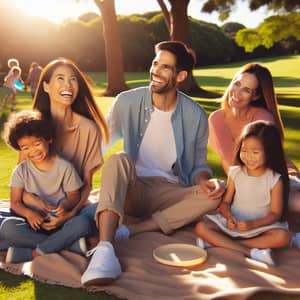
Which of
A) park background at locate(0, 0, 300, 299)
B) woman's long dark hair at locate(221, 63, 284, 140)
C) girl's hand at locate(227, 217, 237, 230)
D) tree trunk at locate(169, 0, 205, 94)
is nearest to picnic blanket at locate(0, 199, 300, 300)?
girl's hand at locate(227, 217, 237, 230)

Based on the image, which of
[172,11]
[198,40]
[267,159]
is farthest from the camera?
[198,40]

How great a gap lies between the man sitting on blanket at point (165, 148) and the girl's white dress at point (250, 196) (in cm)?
13

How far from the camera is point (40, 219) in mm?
3408

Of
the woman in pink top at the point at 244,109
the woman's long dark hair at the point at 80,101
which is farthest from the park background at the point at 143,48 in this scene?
the woman's long dark hair at the point at 80,101

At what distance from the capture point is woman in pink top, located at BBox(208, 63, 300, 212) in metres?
4.06

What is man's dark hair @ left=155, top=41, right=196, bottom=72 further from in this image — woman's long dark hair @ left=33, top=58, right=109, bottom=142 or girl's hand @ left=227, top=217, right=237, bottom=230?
girl's hand @ left=227, top=217, right=237, bottom=230

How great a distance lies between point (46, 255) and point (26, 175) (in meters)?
0.56

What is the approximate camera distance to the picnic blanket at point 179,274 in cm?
284

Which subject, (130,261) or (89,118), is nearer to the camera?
(130,261)

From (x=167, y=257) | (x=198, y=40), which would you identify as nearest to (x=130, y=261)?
(x=167, y=257)

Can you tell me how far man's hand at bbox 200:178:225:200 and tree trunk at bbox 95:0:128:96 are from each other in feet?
Answer: 48.2

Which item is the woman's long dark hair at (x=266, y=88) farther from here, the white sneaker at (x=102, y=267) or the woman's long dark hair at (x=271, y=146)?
the white sneaker at (x=102, y=267)

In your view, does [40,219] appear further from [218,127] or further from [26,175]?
[218,127]

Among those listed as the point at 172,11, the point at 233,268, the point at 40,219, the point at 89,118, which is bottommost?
the point at 233,268
